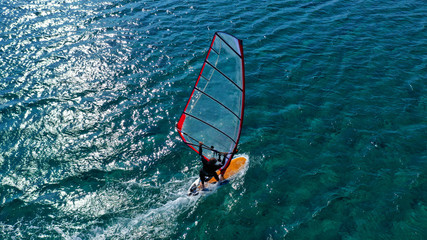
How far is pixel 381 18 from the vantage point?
99.4 ft

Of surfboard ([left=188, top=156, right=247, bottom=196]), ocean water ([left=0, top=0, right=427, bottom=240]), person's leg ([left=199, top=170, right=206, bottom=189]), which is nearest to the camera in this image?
ocean water ([left=0, top=0, right=427, bottom=240])

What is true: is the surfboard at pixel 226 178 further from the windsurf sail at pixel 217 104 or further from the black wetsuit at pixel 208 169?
the windsurf sail at pixel 217 104

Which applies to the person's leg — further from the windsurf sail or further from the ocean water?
the windsurf sail

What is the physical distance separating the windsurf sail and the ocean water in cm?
213

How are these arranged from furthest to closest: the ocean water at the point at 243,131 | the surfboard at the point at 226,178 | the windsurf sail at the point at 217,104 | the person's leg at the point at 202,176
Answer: the surfboard at the point at 226,178 < the person's leg at the point at 202,176 < the windsurf sail at the point at 217,104 < the ocean water at the point at 243,131

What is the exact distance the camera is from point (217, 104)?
1662 centimetres

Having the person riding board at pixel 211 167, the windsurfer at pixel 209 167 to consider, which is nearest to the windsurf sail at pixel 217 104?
the person riding board at pixel 211 167

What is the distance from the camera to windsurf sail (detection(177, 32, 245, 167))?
15.6m

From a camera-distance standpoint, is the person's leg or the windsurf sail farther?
the person's leg

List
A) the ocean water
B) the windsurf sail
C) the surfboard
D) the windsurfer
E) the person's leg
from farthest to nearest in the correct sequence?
the surfboard → the person's leg → the windsurf sail → the windsurfer → the ocean water

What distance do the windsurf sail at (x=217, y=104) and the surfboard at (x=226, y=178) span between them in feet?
4.14

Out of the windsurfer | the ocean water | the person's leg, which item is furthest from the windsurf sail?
the ocean water

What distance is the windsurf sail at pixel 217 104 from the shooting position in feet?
51.3

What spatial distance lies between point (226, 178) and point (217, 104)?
452cm
